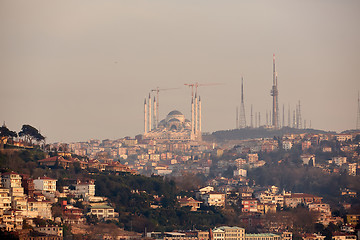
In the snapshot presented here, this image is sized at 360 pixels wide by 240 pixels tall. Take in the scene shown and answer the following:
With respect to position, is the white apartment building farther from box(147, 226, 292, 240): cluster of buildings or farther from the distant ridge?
the distant ridge

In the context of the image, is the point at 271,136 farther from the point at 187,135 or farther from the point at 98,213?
the point at 98,213

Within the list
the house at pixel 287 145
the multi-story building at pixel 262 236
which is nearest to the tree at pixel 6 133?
the multi-story building at pixel 262 236

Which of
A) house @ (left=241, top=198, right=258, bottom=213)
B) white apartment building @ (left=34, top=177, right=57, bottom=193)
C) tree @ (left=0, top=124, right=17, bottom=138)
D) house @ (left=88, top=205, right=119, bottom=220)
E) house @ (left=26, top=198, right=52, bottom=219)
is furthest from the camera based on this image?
tree @ (left=0, top=124, right=17, bottom=138)

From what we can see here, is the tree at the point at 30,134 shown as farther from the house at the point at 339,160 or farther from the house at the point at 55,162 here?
the house at the point at 339,160

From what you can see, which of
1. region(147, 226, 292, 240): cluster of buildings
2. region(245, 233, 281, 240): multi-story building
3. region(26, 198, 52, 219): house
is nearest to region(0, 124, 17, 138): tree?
region(26, 198, 52, 219): house

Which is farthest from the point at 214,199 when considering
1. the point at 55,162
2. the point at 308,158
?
the point at 308,158

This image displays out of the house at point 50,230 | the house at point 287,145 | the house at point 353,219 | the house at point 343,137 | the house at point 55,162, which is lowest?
the house at point 50,230

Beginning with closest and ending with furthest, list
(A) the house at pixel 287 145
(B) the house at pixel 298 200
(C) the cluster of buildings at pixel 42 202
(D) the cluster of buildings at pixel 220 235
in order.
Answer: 1. (C) the cluster of buildings at pixel 42 202
2. (D) the cluster of buildings at pixel 220 235
3. (B) the house at pixel 298 200
4. (A) the house at pixel 287 145
